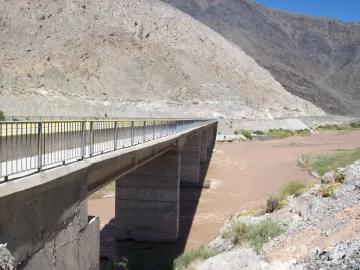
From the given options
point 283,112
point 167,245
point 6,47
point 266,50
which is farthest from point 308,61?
point 167,245

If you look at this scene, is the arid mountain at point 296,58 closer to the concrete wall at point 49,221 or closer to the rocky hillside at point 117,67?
the rocky hillside at point 117,67

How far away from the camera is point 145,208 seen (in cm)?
1717

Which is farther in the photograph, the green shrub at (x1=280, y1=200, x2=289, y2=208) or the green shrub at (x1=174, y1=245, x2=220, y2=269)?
the green shrub at (x1=280, y1=200, x2=289, y2=208)

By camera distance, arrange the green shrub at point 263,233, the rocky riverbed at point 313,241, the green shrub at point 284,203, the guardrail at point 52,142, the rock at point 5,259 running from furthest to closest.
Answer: the green shrub at point 284,203
the green shrub at point 263,233
the rocky riverbed at point 313,241
the guardrail at point 52,142
the rock at point 5,259

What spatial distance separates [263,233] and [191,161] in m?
19.1

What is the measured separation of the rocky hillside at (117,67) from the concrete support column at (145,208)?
50.0m

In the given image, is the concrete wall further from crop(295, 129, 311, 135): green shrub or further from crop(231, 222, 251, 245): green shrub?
crop(295, 129, 311, 135): green shrub

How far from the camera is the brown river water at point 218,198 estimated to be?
16984 millimetres

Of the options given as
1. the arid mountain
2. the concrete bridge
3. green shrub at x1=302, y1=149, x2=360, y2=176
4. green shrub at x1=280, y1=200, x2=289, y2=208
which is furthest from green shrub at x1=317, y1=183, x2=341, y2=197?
the arid mountain

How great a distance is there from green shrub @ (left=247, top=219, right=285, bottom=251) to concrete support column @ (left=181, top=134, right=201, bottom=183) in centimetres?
1749

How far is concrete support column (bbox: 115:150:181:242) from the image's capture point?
1711 centimetres

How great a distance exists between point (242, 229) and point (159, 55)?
80385mm

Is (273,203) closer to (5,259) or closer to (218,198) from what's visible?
(218,198)

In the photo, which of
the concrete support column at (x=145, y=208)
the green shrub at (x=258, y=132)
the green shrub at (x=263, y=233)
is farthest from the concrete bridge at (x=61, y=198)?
the green shrub at (x=258, y=132)
